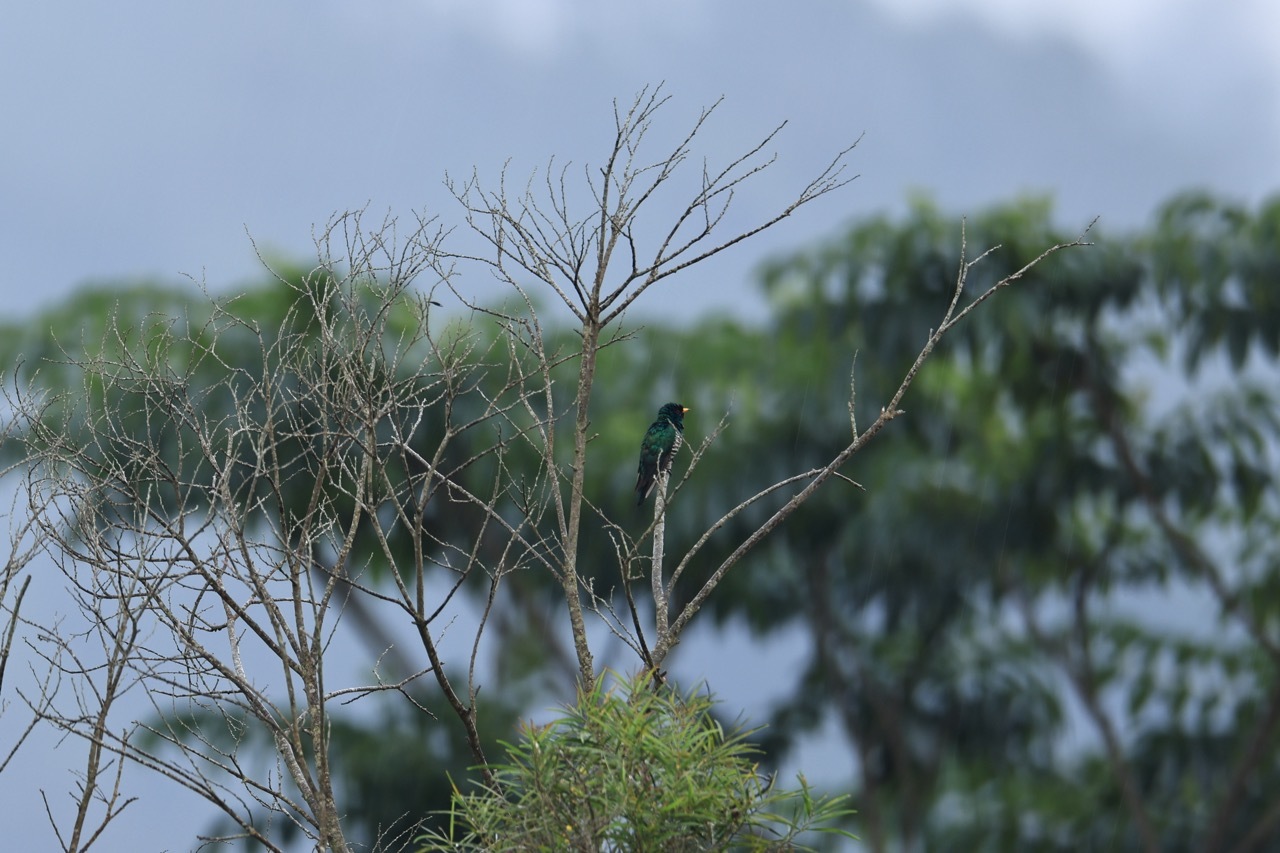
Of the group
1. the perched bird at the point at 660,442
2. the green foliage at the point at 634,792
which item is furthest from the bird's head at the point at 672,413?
the green foliage at the point at 634,792

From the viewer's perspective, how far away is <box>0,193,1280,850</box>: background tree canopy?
872 cm

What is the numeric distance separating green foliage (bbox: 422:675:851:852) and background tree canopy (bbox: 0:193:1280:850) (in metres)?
6.24

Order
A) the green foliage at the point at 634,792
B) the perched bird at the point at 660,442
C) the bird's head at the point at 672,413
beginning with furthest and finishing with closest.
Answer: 1. the bird's head at the point at 672,413
2. the perched bird at the point at 660,442
3. the green foliage at the point at 634,792

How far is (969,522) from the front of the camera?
9336mm

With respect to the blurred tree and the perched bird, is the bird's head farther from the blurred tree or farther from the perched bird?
the blurred tree

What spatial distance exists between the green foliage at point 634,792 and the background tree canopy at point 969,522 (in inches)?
246

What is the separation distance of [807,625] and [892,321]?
2.91 m

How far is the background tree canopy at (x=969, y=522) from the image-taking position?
872 cm

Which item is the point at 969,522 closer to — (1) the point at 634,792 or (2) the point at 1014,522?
(2) the point at 1014,522

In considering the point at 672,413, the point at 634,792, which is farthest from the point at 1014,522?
the point at 634,792

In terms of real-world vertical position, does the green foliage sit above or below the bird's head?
below

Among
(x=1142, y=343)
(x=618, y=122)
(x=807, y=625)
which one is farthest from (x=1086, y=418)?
(x=618, y=122)

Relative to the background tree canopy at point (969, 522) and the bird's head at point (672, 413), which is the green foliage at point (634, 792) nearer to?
the bird's head at point (672, 413)

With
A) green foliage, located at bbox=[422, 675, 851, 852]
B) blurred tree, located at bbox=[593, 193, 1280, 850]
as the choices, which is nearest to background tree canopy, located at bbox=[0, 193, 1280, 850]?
blurred tree, located at bbox=[593, 193, 1280, 850]
